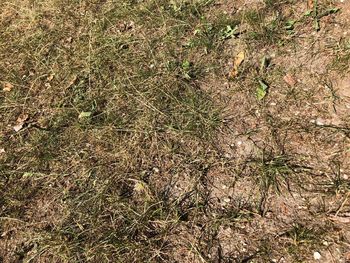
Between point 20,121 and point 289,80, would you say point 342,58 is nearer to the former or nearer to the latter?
point 289,80

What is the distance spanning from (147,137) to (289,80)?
3.78 feet

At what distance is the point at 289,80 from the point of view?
3.05 m

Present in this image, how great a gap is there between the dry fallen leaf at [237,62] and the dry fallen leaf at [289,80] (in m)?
0.37

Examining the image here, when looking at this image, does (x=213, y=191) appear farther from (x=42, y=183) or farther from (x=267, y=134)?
(x=42, y=183)

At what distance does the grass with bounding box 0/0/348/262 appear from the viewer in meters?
2.45

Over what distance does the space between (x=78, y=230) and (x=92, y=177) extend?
1.30ft

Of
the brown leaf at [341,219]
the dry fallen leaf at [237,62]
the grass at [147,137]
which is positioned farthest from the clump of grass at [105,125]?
the brown leaf at [341,219]

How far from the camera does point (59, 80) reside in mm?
3461

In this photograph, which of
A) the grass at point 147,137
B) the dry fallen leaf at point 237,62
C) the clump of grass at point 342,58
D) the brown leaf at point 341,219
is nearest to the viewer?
the brown leaf at point 341,219

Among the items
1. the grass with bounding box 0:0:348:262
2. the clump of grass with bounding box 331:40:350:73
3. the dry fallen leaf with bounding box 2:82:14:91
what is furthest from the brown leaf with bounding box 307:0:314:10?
the dry fallen leaf with bounding box 2:82:14:91

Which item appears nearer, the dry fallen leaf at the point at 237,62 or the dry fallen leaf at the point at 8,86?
the dry fallen leaf at the point at 237,62

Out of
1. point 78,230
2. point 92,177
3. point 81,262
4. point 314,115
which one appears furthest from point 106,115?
point 314,115

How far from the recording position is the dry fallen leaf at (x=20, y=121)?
10.5 ft

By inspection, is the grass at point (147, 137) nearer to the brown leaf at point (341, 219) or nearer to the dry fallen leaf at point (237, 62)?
the dry fallen leaf at point (237, 62)
